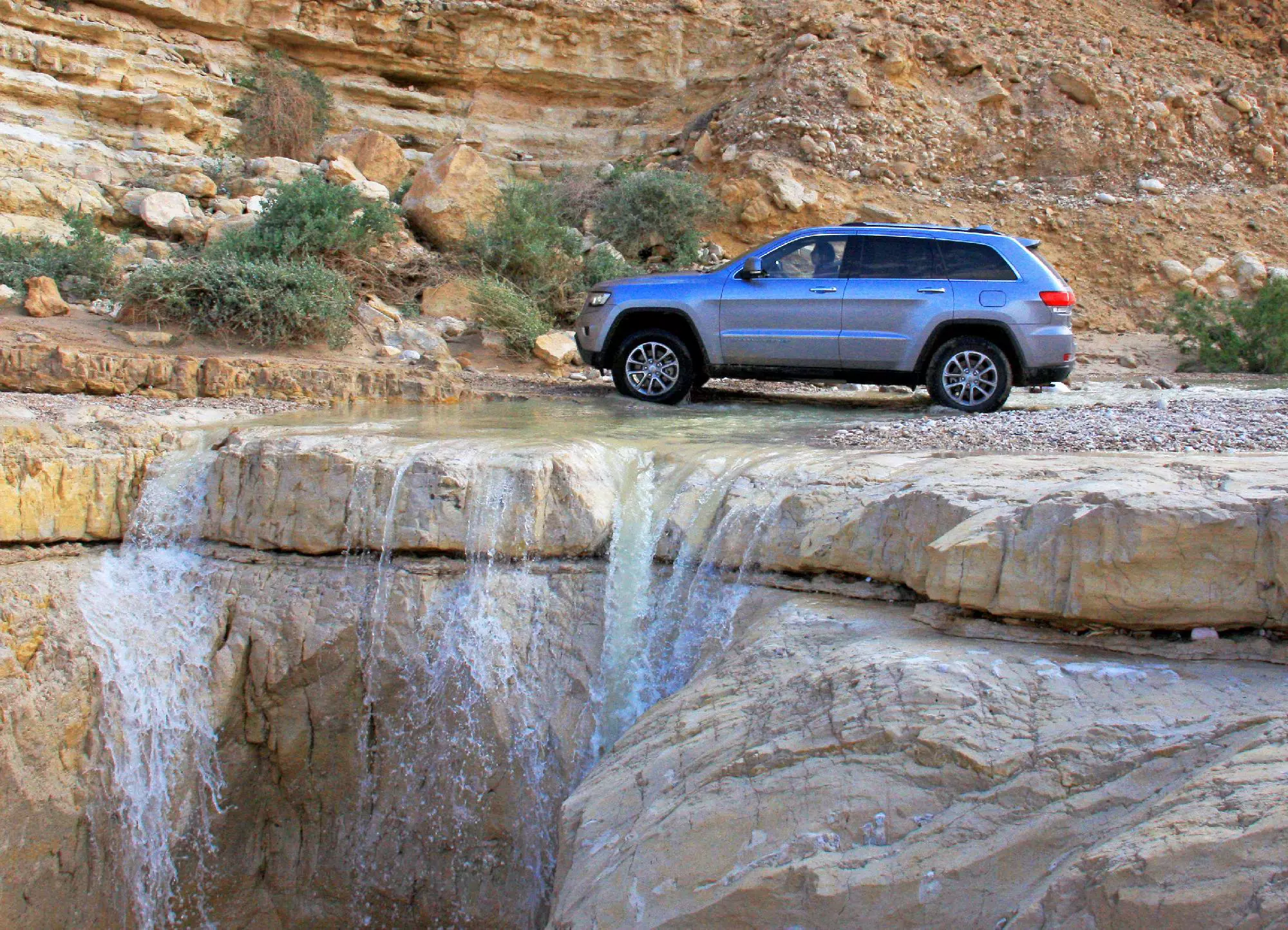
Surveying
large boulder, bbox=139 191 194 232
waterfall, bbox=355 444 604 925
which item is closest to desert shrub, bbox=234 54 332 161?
large boulder, bbox=139 191 194 232

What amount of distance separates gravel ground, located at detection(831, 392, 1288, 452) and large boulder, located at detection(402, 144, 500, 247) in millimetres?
8951

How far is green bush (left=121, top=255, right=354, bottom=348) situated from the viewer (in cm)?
1040

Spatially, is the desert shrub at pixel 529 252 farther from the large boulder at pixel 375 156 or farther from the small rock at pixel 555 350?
the large boulder at pixel 375 156

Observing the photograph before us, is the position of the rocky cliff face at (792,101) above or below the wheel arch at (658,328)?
above

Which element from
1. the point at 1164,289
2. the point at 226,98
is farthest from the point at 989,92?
the point at 226,98

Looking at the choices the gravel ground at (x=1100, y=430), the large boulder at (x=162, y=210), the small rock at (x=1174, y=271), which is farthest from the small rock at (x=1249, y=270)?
the large boulder at (x=162, y=210)

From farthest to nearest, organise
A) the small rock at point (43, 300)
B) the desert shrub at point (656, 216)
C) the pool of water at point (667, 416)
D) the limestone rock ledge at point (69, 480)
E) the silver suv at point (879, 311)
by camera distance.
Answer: the desert shrub at point (656, 216), the small rock at point (43, 300), the silver suv at point (879, 311), the pool of water at point (667, 416), the limestone rock ledge at point (69, 480)

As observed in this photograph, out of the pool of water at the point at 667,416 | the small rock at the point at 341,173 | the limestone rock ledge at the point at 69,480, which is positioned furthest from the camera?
the small rock at the point at 341,173

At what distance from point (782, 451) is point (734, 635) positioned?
1588 millimetres

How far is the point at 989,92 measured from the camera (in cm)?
1859

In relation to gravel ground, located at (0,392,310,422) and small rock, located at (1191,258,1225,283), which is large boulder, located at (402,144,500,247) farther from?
small rock, located at (1191,258,1225,283)

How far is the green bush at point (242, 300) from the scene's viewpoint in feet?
34.1

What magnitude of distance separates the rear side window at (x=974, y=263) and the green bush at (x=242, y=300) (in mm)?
6200

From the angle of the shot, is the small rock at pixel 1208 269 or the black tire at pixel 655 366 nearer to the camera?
the black tire at pixel 655 366
